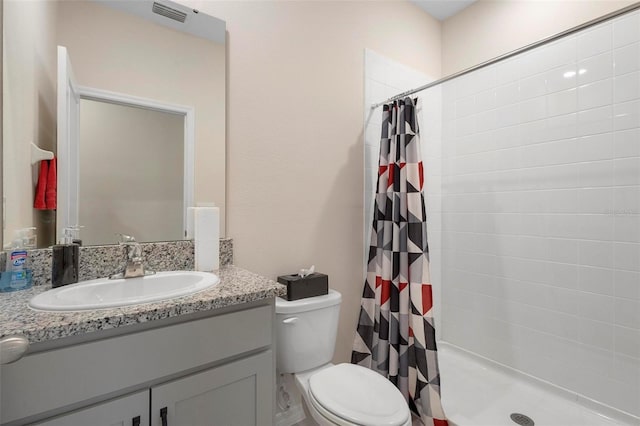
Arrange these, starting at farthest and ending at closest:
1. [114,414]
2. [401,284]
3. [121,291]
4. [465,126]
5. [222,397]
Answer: [465,126]
[401,284]
[121,291]
[222,397]
[114,414]

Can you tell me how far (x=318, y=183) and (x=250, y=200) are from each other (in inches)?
17.1

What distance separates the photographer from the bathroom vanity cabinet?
2.37 ft

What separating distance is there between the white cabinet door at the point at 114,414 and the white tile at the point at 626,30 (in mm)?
2532

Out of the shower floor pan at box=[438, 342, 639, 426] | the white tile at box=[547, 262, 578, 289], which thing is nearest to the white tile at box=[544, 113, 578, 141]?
the white tile at box=[547, 262, 578, 289]

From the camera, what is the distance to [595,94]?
5.48 ft

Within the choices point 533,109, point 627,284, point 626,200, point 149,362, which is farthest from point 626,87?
point 149,362

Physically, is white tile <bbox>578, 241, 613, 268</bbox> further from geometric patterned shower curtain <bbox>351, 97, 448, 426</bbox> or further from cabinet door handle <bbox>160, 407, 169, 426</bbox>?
cabinet door handle <bbox>160, 407, 169, 426</bbox>

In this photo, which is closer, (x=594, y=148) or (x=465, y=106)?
(x=594, y=148)

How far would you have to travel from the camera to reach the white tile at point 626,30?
155 centimetres

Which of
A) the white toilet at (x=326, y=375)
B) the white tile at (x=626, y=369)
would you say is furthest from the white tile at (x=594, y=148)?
the white toilet at (x=326, y=375)

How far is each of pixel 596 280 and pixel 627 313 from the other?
7.4 inches

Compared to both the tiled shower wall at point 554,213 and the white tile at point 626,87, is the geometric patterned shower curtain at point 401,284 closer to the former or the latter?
the tiled shower wall at point 554,213

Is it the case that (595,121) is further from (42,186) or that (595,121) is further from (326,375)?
(42,186)

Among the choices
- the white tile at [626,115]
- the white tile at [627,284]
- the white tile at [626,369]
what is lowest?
the white tile at [626,369]
